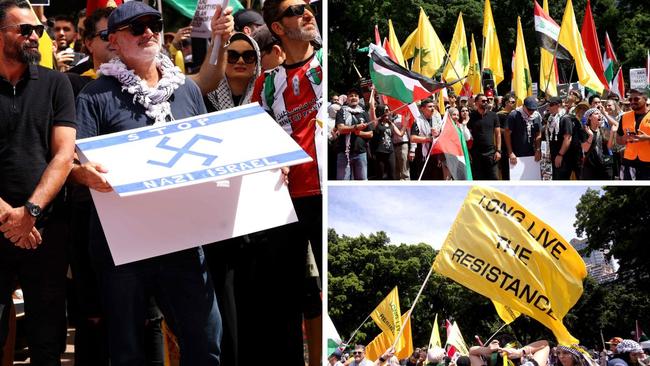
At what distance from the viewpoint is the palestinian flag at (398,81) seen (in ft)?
33.8

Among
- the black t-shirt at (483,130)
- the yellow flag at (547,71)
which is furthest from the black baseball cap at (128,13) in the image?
the yellow flag at (547,71)

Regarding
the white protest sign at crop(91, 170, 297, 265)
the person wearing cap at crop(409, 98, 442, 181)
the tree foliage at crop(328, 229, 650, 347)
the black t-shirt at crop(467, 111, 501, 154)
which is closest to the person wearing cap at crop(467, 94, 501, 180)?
the black t-shirt at crop(467, 111, 501, 154)

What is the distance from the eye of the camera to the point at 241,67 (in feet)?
18.4

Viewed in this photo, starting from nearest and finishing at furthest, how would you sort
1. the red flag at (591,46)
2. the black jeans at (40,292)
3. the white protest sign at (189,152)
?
the white protest sign at (189,152), the black jeans at (40,292), the red flag at (591,46)

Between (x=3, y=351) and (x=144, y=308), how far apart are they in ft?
2.91

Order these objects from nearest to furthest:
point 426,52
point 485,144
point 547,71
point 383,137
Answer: point 383,137
point 485,144
point 426,52
point 547,71

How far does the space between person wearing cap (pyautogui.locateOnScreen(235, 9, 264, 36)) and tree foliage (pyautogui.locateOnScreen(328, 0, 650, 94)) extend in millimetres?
25909

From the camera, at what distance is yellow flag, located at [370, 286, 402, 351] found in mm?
5309

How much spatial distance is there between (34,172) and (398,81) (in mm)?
6423

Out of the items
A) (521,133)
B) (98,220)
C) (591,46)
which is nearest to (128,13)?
(98,220)

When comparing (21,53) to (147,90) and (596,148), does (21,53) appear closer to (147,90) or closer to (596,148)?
(147,90)

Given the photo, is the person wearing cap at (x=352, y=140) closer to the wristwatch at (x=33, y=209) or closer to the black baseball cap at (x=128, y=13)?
the black baseball cap at (x=128, y=13)

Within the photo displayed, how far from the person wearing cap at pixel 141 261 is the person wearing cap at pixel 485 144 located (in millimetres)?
10530

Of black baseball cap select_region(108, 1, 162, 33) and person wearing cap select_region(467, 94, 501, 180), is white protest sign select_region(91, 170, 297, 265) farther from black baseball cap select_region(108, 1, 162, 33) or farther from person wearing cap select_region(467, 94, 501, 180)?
person wearing cap select_region(467, 94, 501, 180)
